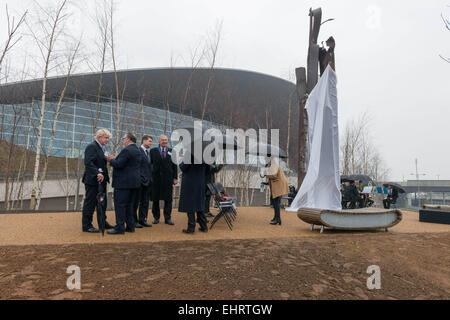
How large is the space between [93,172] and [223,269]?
2.79m

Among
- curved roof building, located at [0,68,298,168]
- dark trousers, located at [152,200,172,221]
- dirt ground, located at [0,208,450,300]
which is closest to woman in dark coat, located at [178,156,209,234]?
dirt ground, located at [0,208,450,300]

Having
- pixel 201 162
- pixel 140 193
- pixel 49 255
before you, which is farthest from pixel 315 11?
pixel 49 255

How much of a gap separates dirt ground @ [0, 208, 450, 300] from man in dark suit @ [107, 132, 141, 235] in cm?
45

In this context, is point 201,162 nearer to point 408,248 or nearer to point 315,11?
point 408,248

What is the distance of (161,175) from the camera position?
5.41 metres

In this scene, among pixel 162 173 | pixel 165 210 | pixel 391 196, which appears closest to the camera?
pixel 162 173

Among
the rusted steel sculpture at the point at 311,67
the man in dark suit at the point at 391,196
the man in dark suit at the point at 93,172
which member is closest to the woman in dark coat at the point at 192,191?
the man in dark suit at the point at 93,172

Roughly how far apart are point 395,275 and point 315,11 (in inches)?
354

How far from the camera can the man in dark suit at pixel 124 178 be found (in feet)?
13.9

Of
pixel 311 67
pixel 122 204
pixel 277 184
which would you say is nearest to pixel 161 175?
pixel 122 204

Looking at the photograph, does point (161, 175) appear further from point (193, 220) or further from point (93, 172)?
point (93, 172)

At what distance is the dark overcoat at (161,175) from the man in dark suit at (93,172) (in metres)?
1.10

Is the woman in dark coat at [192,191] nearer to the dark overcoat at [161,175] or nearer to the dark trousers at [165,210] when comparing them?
the dark overcoat at [161,175]

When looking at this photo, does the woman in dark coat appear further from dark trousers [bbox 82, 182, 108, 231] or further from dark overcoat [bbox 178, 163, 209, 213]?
dark trousers [bbox 82, 182, 108, 231]
